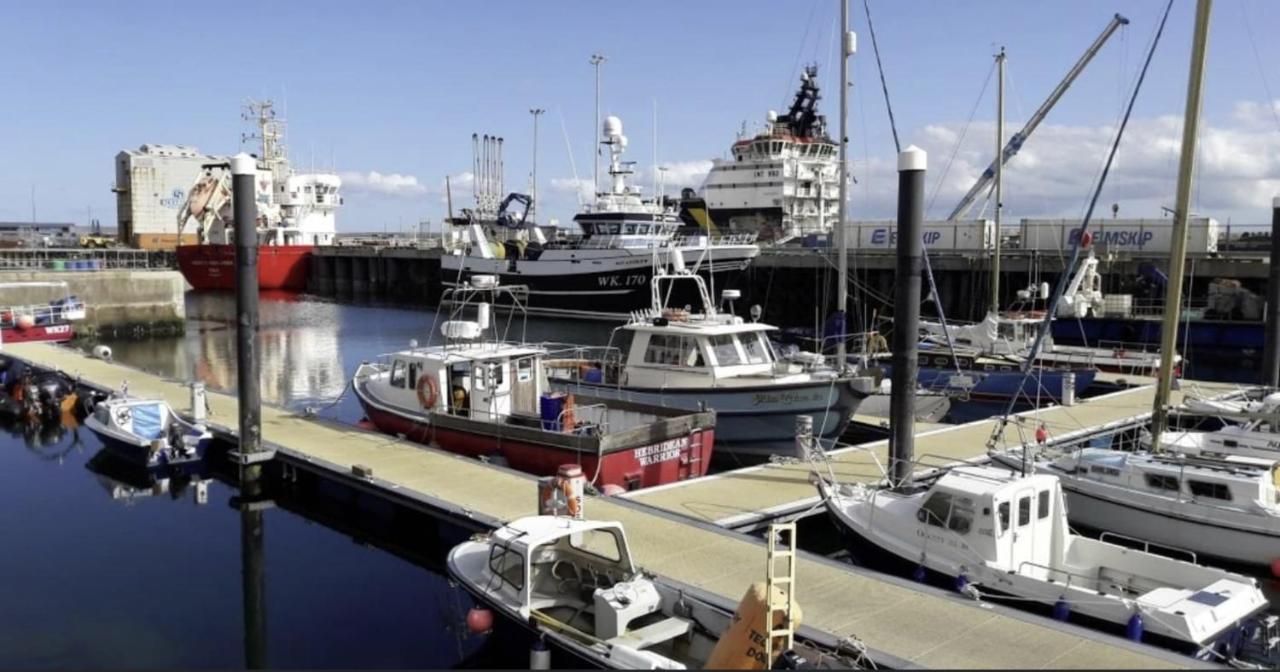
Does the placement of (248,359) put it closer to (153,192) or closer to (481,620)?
(481,620)

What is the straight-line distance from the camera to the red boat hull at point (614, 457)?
14227mm

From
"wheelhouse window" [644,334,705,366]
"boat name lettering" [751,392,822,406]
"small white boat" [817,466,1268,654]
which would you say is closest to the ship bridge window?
"wheelhouse window" [644,334,705,366]

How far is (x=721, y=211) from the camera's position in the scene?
70.9m

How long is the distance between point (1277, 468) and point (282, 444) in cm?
1574

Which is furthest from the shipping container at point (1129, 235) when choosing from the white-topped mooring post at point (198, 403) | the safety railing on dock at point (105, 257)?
the safety railing on dock at point (105, 257)

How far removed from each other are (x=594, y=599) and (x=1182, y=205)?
35.4ft

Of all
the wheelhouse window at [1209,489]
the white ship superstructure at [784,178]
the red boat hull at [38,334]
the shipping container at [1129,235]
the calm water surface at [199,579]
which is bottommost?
the calm water surface at [199,579]

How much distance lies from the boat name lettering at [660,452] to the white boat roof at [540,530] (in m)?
5.07

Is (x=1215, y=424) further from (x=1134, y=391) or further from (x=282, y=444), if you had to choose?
(x=282, y=444)

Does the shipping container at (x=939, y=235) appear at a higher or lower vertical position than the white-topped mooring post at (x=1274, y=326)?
higher

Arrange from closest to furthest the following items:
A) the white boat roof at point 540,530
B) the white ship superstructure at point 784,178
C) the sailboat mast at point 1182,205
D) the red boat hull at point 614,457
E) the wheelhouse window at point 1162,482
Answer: the white boat roof at point 540,530, the wheelhouse window at point 1162,482, the sailboat mast at point 1182,205, the red boat hull at point 614,457, the white ship superstructure at point 784,178

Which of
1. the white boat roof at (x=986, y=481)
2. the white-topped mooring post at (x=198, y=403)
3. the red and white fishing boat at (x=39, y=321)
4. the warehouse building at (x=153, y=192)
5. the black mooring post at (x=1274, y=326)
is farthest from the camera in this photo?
the warehouse building at (x=153, y=192)

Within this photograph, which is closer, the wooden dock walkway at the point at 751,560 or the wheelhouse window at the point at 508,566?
the wooden dock walkway at the point at 751,560

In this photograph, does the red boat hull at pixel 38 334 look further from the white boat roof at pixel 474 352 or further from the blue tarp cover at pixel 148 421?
the white boat roof at pixel 474 352
